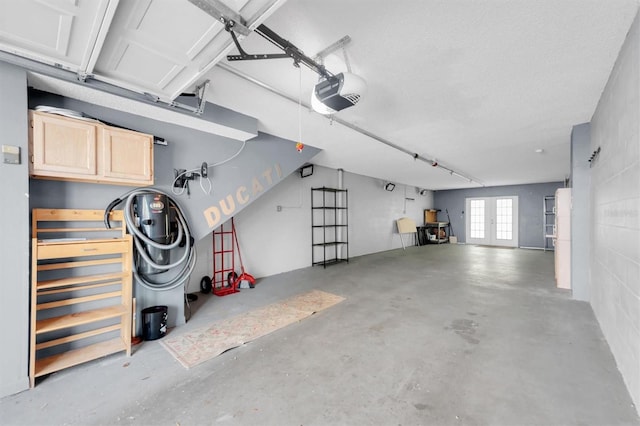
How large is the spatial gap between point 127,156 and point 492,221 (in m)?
12.3

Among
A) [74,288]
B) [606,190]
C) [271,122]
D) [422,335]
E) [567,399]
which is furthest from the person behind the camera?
[271,122]

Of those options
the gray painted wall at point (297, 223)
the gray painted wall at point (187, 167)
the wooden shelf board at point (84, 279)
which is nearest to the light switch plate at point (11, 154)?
the gray painted wall at point (187, 167)

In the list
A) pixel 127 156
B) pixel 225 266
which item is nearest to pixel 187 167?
pixel 127 156

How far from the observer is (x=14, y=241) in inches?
74.0

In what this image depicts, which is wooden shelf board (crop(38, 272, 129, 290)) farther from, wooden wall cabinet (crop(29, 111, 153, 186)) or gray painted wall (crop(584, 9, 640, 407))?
gray painted wall (crop(584, 9, 640, 407))

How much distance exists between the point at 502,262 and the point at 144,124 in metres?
8.33

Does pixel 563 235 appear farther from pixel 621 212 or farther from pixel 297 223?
pixel 297 223

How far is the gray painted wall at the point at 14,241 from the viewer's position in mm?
1845

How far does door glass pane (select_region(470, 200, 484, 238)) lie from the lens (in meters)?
11.0

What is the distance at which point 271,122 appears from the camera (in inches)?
139

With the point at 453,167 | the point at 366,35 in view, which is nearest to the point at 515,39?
the point at 366,35

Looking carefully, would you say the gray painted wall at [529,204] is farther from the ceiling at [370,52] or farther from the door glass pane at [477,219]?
the ceiling at [370,52]

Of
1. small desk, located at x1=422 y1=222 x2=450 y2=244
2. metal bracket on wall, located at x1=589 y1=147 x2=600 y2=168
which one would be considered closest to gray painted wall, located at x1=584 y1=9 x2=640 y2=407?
metal bracket on wall, located at x1=589 y1=147 x2=600 y2=168

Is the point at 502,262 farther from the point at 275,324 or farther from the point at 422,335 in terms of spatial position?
the point at 275,324
